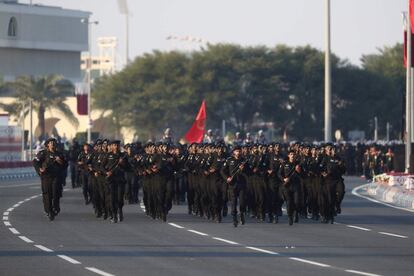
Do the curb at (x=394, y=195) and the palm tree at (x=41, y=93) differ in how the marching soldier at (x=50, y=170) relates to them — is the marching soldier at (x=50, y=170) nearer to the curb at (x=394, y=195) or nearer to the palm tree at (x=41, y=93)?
the curb at (x=394, y=195)

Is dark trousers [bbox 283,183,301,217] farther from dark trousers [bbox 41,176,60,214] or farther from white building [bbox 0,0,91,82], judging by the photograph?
white building [bbox 0,0,91,82]

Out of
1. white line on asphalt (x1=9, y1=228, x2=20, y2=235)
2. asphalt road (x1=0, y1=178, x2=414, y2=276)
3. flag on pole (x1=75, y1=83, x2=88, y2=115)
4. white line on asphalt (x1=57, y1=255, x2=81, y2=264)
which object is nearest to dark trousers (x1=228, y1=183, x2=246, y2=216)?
asphalt road (x1=0, y1=178, x2=414, y2=276)

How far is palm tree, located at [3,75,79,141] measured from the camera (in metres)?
104

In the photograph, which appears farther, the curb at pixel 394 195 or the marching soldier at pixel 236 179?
the curb at pixel 394 195

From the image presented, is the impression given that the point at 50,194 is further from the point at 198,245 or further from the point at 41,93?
the point at 41,93

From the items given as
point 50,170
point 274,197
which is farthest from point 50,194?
point 274,197

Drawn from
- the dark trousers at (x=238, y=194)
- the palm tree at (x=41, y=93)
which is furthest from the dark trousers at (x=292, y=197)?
the palm tree at (x=41, y=93)

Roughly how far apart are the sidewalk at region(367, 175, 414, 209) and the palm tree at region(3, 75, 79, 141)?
52.4 meters

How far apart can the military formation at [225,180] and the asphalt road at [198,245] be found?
1.48 ft

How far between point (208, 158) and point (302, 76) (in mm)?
83262

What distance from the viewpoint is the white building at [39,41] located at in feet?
281

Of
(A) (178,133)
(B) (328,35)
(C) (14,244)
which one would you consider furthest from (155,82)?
(C) (14,244)

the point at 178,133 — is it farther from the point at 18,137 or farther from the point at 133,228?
the point at 133,228

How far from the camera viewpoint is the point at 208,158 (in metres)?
37.1
